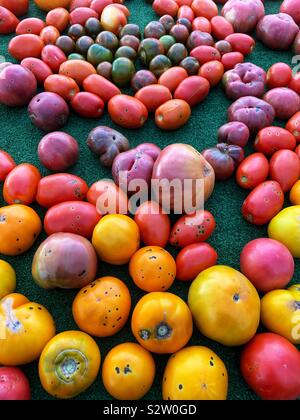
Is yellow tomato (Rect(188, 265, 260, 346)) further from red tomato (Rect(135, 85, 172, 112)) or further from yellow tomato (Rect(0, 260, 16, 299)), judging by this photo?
red tomato (Rect(135, 85, 172, 112))

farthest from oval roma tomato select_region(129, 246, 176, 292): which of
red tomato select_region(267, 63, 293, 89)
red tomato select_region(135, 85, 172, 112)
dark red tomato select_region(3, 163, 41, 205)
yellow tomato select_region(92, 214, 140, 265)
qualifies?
red tomato select_region(267, 63, 293, 89)

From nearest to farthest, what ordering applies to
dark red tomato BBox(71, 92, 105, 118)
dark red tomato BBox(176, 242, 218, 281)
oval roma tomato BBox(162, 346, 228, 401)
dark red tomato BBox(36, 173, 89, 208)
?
1. oval roma tomato BBox(162, 346, 228, 401)
2. dark red tomato BBox(176, 242, 218, 281)
3. dark red tomato BBox(36, 173, 89, 208)
4. dark red tomato BBox(71, 92, 105, 118)

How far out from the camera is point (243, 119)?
1281 mm

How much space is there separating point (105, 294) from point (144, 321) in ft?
0.39

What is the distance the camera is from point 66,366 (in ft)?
2.68

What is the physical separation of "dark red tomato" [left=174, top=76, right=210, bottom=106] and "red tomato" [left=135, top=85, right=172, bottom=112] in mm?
43

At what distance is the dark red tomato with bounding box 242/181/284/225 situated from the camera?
1.09m

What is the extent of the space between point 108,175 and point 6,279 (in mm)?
481

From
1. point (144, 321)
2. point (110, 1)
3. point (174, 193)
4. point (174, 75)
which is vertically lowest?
point (144, 321)

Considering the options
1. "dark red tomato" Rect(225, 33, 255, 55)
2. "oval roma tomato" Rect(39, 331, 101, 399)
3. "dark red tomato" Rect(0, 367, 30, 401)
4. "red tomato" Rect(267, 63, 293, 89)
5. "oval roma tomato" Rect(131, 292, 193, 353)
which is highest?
"dark red tomato" Rect(225, 33, 255, 55)

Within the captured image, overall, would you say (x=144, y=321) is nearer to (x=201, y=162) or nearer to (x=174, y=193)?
(x=174, y=193)

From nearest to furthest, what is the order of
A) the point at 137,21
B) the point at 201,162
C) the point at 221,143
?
1. the point at 201,162
2. the point at 221,143
3. the point at 137,21

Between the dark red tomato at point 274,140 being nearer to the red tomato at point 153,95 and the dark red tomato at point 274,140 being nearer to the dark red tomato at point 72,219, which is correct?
the red tomato at point 153,95

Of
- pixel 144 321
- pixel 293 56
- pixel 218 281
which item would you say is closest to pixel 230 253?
pixel 218 281
